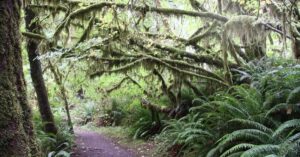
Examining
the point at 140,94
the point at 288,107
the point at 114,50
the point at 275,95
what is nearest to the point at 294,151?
the point at 288,107

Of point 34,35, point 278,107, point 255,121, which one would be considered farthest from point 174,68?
point 34,35

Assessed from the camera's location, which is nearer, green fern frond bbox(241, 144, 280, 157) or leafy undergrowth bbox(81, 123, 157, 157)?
green fern frond bbox(241, 144, 280, 157)

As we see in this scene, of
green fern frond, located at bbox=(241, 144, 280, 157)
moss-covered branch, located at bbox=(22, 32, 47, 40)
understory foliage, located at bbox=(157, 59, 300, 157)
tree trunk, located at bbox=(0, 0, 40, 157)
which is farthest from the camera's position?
moss-covered branch, located at bbox=(22, 32, 47, 40)

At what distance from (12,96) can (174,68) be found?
6.39m

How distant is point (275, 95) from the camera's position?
6547 mm

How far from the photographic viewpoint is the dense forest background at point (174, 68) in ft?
11.2

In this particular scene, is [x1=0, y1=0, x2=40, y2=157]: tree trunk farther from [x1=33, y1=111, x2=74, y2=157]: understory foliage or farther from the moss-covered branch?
[x1=33, y1=111, x2=74, y2=157]: understory foliage

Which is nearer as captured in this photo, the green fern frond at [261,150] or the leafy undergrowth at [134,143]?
the green fern frond at [261,150]

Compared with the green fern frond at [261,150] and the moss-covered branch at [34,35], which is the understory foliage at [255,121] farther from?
the moss-covered branch at [34,35]

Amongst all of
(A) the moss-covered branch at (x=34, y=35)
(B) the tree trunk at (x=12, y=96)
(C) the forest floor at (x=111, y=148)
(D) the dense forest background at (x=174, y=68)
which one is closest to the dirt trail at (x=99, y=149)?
(C) the forest floor at (x=111, y=148)

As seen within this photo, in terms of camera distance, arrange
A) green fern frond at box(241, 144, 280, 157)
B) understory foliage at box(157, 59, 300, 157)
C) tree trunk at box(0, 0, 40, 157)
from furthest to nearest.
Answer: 1. understory foliage at box(157, 59, 300, 157)
2. green fern frond at box(241, 144, 280, 157)
3. tree trunk at box(0, 0, 40, 157)

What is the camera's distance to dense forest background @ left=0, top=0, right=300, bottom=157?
3.41 meters

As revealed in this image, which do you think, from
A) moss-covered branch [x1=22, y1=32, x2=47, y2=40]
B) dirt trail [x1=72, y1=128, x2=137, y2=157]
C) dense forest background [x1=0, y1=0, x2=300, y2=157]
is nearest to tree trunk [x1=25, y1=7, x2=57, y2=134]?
dense forest background [x1=0, y1=0, x2=300, y2=157]

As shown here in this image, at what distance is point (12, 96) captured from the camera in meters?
3.15
